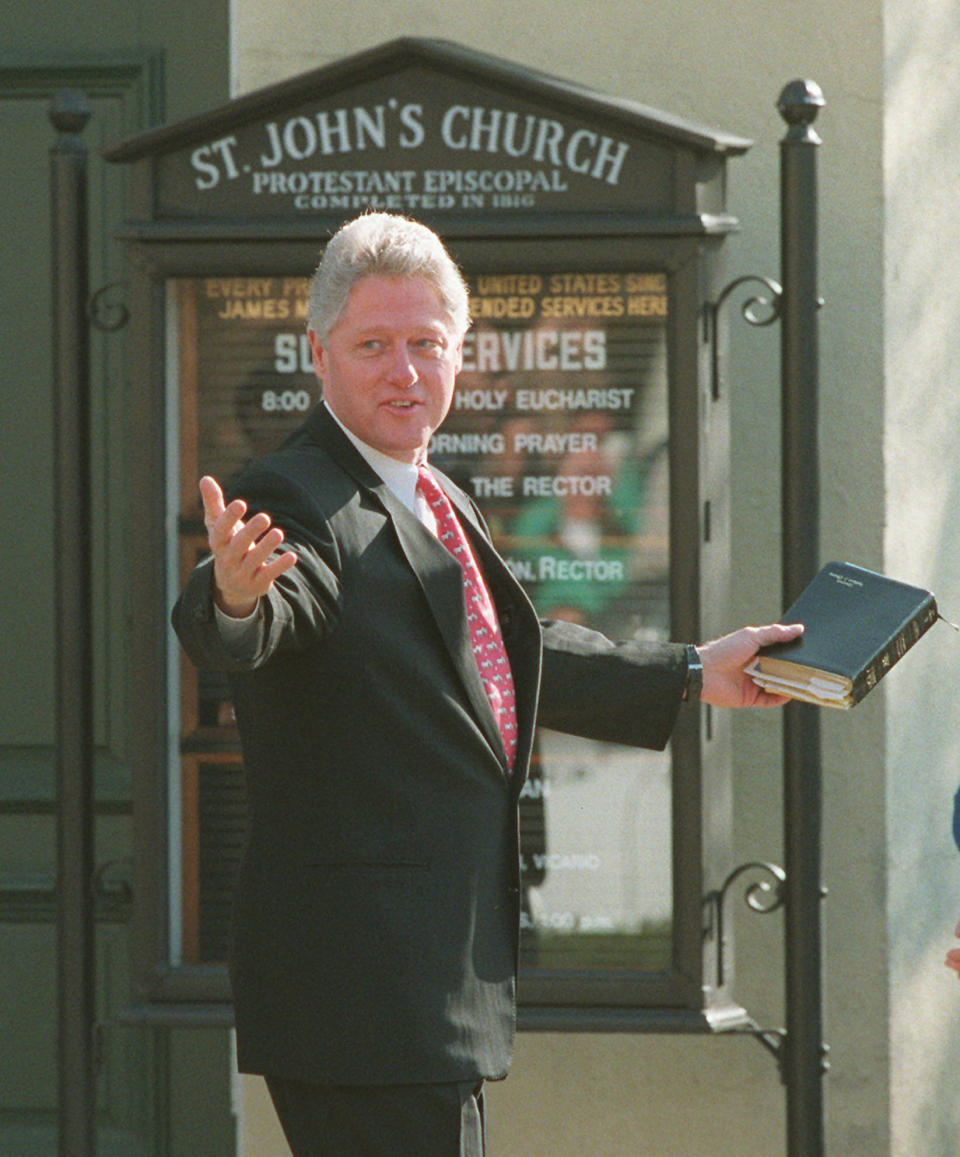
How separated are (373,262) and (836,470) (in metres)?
1.78

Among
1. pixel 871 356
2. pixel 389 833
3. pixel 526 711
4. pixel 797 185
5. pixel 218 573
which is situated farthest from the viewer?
pixel 871 356

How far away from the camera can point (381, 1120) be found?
223cm

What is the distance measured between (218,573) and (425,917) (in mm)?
564

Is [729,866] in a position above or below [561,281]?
below

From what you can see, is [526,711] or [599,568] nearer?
[526,711]

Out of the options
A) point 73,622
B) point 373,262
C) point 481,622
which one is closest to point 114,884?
point 73,622

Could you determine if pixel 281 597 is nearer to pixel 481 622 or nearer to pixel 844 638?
pixel 481 622

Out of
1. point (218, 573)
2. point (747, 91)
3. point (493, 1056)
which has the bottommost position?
point (493, 1056)

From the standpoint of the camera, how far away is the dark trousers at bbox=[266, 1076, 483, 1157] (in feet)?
7.29

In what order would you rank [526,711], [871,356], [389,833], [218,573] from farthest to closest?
[871,356]
[526,711]
[389,833]
[218,573]

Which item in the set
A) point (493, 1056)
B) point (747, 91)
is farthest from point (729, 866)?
point (747, 91)

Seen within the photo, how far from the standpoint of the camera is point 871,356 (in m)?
3.85

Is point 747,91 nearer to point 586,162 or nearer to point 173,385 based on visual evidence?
point 586,162

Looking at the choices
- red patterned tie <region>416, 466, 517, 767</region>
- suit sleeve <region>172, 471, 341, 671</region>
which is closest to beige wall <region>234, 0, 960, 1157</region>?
red patterned tie <region>416, 466, 517, 767</region>
